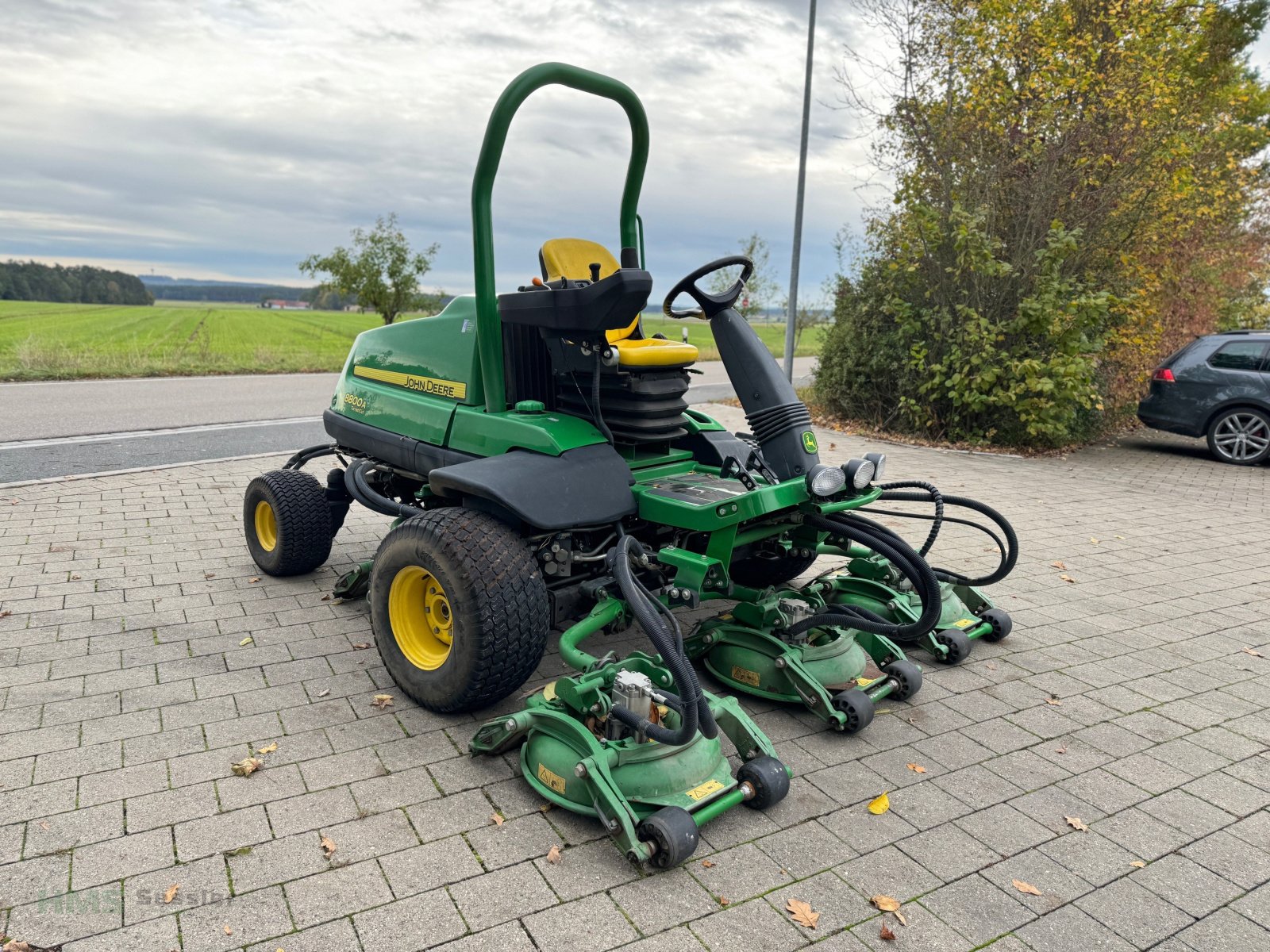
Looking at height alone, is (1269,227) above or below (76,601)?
above

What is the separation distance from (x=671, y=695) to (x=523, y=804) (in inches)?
23.2

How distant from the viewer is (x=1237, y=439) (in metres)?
10.1

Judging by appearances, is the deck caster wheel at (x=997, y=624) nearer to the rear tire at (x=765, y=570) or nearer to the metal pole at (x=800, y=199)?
the rear tire at (x=765, y=570)

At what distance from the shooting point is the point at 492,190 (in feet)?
11.9

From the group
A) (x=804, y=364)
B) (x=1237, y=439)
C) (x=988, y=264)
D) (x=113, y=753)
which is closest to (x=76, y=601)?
(x=113, y=753)

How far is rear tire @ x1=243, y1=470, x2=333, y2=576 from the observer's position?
461 cm

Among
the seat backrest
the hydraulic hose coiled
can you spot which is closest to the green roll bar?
the seat backrest

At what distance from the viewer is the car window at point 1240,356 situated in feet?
32.9

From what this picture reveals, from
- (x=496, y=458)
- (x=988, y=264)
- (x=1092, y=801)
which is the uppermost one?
(x=988, y=264)

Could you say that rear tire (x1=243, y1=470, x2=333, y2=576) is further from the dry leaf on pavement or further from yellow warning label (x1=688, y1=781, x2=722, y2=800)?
the dry leaf on pavement

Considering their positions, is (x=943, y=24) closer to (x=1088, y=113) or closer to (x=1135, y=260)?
(x=1088, y=113)

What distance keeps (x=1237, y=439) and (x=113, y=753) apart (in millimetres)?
11525

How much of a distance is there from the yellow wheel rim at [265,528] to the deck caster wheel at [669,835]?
3251 millimetres

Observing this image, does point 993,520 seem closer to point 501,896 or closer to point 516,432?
point 516,432
